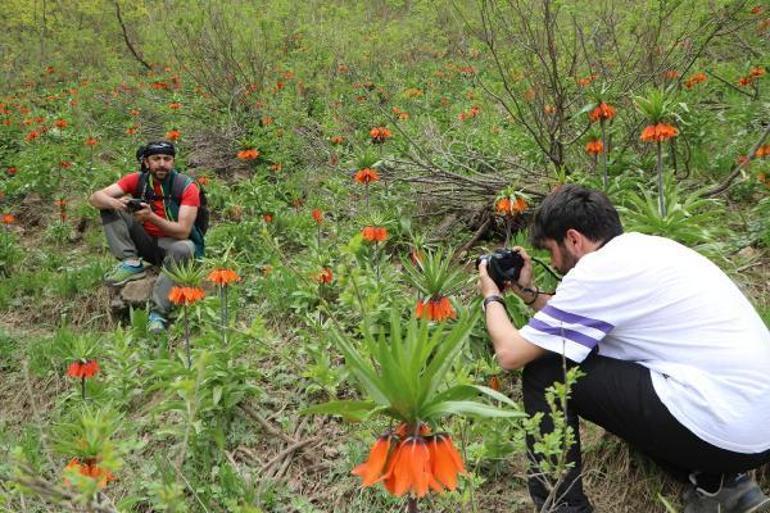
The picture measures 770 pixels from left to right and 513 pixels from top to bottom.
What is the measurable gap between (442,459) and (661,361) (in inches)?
46.9

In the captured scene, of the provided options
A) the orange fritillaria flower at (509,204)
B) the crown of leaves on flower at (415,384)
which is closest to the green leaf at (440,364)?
the crown of leaves on flower at (415,384)

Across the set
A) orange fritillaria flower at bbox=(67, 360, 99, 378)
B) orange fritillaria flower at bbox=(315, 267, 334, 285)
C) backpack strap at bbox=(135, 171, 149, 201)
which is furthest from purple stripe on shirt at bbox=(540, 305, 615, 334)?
backpack strap at bbox=(135, 171, 149, 201)

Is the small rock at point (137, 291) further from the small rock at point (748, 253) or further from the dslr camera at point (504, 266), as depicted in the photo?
the small rock at point (748, 253)

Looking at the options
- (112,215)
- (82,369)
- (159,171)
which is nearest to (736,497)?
(82,369)

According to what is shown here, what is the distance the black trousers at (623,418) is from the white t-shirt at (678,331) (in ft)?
0.15

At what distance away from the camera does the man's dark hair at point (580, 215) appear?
2314 millimetres

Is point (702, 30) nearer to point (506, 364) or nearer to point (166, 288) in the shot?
point (506, 364)

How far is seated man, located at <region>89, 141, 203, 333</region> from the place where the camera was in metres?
4.57

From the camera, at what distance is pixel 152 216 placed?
445cm

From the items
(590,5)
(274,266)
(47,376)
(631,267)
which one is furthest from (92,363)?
(590,5)

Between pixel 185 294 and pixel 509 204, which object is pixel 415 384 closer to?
pixel 185 294

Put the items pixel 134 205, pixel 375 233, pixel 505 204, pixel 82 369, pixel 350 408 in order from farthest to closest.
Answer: pixel 134 205
pixel 375 233
pixel 505 204
pixel 82 369
pixel 350 408

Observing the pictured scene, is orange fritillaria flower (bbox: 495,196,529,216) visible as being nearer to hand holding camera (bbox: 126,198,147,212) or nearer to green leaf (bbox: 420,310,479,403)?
green leaf (bbox: 420,310,479,403)

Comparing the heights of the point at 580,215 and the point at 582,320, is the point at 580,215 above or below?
above
